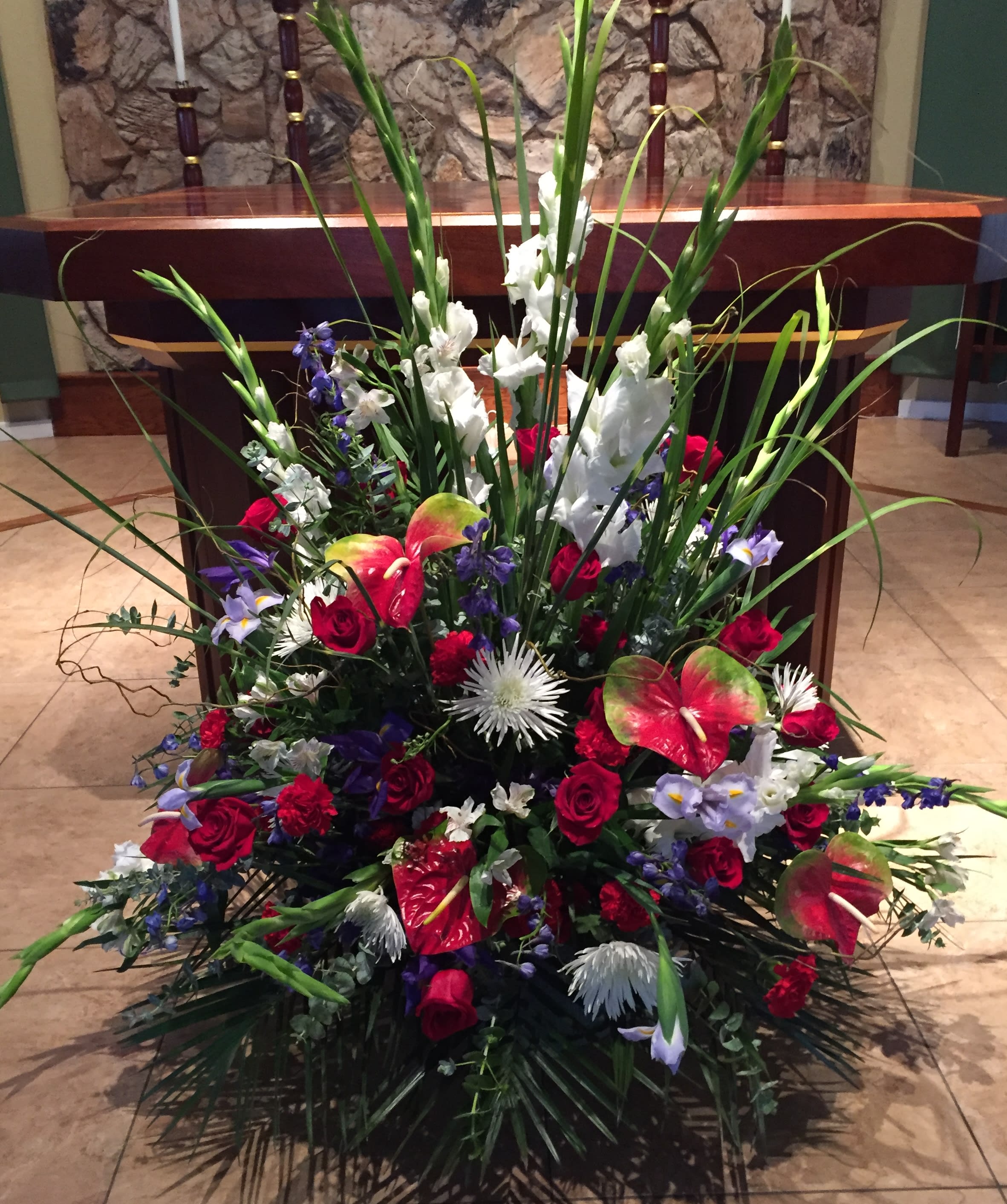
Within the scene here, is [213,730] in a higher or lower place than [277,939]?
higher

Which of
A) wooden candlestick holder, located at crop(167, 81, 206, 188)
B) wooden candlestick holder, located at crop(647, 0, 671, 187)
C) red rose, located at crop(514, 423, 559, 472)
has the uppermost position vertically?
wooden candlestick holder, located at crop(647, 0, 671, 187)

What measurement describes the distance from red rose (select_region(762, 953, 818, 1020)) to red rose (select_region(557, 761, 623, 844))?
0.19 metres

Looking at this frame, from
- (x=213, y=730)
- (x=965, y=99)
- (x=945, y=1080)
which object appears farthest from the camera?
(x=965, y=99)

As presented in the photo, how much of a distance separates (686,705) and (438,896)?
0.23m

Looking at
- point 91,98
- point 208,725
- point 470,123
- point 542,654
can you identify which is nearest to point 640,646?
point 542,654

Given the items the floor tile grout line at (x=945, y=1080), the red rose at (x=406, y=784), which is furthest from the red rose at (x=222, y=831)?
the floor tile grout line at (x=945, y=1080)

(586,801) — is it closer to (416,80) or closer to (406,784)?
(406,784)

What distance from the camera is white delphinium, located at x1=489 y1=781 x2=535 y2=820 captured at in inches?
32.8

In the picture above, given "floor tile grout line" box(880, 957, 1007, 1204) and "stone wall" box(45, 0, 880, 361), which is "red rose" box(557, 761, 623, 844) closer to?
"floor tile grout line" box(880, 957, 1007, 1204)

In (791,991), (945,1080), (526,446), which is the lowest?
(945,1080)

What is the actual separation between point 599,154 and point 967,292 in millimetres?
1283

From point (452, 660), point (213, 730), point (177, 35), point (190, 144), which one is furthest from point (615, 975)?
point (190, 144)

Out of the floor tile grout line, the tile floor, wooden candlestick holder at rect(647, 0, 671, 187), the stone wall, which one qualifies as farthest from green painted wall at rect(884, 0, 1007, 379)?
the floor tile grout line

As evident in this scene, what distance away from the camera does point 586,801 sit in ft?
2.68
